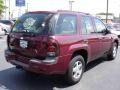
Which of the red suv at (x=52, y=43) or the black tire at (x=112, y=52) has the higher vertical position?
the red suv at (x=52, y=43)

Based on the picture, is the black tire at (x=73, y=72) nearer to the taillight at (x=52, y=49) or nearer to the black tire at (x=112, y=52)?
the taillight at (x=52, y=49)

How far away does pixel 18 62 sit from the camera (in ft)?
21.6

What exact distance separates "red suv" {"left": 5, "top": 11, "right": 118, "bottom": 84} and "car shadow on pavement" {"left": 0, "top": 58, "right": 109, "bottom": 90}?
1.51 ft

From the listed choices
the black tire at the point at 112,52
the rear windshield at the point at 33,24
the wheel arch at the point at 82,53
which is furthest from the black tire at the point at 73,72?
the black tire at the point at 112,52

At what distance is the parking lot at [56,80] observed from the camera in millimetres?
6586

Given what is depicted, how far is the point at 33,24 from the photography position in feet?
21.1

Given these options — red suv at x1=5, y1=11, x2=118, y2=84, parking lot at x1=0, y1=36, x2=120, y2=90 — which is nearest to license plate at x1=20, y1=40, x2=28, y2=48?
red suv at x1=5, y1=11, x2=118, y2=84

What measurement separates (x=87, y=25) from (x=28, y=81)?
226 centimetres

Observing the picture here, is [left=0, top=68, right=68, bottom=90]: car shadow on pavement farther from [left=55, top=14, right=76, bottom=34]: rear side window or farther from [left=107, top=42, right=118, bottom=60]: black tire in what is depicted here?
[left=107, top=42, right=118, bottom=60]: black tire

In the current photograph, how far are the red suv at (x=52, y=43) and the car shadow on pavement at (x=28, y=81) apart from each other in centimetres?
46

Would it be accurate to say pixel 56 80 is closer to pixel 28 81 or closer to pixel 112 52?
pixel 28 81

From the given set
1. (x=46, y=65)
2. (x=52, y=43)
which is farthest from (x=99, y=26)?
(x=46, y=65)

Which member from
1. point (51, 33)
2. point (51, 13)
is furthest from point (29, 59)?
point (51, 13)

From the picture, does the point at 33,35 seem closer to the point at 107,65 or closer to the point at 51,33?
the point at 51,33
